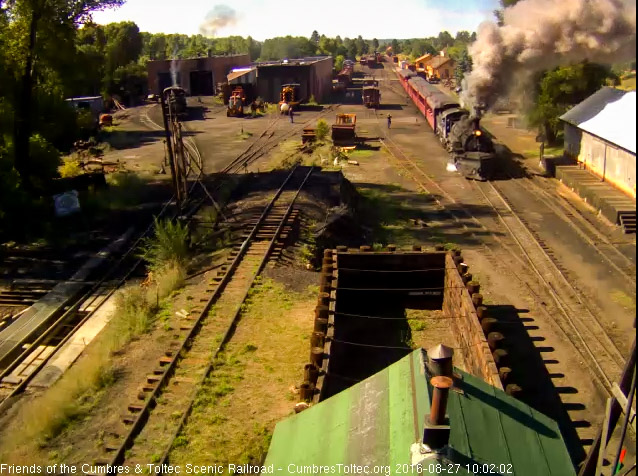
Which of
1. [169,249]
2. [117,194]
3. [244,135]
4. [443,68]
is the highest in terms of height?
[443,68]

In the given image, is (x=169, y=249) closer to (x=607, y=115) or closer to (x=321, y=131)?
(x=607, y=115)

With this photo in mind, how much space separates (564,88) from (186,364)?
24.6m

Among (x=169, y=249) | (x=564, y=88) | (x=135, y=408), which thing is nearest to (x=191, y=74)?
(x=564, y=88)

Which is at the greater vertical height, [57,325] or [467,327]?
[467,327]

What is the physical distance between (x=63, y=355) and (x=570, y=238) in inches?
579

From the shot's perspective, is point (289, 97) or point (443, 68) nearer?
point (289, 97)

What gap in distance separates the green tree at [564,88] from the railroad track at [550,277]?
301 inches

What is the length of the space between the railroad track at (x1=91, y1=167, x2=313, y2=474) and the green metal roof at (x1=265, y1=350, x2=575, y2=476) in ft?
13.4

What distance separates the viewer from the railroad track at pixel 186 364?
8.60 meters

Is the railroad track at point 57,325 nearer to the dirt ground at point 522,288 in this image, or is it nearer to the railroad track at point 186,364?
the railroad track at point 186,364

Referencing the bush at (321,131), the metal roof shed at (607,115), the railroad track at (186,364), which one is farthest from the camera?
the bush at (321,131)

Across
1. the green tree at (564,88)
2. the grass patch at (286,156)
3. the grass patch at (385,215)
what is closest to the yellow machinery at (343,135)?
the grass patch at (286,156)

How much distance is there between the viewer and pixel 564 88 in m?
28.0

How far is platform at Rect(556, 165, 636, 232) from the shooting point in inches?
719
